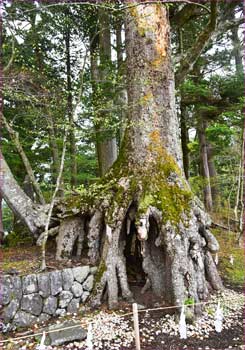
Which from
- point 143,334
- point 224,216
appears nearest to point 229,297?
A: point 143,334

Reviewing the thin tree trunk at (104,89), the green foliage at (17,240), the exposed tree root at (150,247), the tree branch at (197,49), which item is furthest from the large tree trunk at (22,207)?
the tree branch at (197,49)

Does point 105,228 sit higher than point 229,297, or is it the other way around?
point 105,228

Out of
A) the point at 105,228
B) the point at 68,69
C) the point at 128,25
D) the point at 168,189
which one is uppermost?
the point at 68,69

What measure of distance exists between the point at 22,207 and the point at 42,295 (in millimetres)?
1522

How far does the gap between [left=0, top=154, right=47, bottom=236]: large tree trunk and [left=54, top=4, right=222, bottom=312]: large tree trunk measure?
57 centimetres

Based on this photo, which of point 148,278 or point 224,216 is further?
point 224,216

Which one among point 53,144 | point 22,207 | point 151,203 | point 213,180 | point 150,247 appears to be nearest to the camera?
point 151,203

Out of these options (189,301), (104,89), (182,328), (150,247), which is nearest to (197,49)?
(104,89)

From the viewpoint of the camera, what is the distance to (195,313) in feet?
10.8

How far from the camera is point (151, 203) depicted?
142 inches

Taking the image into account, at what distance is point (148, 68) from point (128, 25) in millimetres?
784

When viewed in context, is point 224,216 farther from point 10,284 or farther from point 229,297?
point 10,284

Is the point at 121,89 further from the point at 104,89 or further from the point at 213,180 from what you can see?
the point at 213,180

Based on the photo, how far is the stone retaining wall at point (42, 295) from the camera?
324 cm
